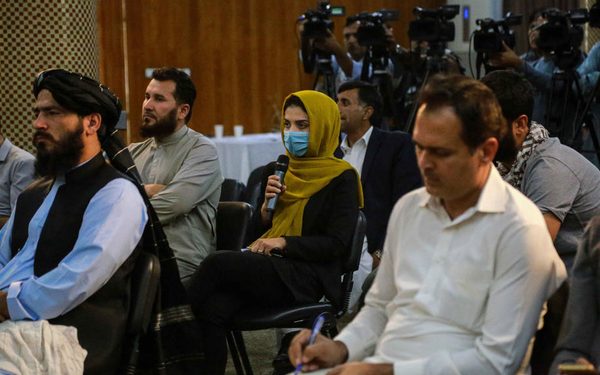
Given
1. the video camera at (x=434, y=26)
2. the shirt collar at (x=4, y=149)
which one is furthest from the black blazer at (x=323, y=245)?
the video camera at (x=434, y=26)

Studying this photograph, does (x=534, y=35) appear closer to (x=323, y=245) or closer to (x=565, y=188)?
(x=323, y=245)

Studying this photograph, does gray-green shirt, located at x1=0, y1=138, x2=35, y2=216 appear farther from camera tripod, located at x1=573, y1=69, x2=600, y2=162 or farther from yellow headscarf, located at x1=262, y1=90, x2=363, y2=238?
camera tripod, located at x1=573, y1=69, x2=600, y2=162

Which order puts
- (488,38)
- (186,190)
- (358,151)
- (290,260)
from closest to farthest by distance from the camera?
1. (290,260)
2. (186,190)
3. (358,151)
4. (488,38)

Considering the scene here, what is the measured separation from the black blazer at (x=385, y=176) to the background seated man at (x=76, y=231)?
205cm

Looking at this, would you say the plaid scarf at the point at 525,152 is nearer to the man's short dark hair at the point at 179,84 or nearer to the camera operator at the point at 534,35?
the man's short dark hair at the point at 179,84

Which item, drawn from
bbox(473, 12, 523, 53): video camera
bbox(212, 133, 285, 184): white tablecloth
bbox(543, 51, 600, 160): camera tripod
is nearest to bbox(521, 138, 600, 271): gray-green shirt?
bbox(473, 12, 523, 53): video camera

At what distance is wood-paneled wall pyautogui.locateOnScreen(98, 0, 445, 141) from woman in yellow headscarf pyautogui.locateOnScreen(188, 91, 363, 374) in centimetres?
674

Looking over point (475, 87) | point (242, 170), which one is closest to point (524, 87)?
point (475, 87)

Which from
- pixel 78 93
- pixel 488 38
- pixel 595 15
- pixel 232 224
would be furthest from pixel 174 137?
pixel 595 15

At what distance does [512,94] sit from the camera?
322cm

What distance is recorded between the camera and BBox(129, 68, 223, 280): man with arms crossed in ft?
14.6

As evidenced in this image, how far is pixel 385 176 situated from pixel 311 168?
1.27 meters

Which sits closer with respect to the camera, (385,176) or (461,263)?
(461,263)

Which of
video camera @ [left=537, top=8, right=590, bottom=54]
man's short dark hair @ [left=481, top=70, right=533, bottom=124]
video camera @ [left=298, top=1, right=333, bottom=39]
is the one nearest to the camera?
man's short dark hair @ [left=481, top=70, right=533, bottom=124]
